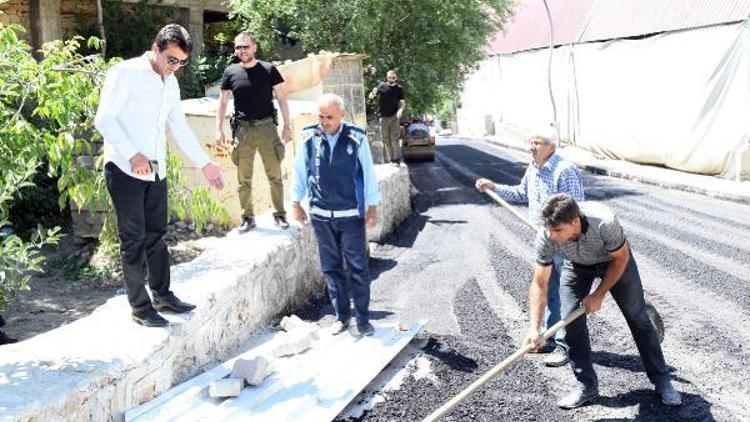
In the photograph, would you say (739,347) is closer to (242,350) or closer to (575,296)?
(575,296)

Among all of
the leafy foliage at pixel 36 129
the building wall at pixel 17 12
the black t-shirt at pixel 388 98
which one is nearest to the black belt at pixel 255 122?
the leafy foliage at pixel 36 129

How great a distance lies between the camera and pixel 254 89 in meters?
7.20

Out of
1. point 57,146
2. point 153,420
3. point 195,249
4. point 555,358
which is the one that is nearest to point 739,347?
point 555,358

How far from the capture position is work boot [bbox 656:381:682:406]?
16.2 feet

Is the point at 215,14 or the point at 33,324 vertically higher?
the point at 215,14

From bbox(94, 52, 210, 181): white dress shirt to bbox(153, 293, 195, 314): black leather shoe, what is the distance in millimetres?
740

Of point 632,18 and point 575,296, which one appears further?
point 632,18

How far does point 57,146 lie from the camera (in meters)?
4.71

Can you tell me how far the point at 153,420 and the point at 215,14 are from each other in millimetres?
19047

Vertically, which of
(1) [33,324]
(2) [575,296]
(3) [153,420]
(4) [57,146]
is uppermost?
(4) [57,146]

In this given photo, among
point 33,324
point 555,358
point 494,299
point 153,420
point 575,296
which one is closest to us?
point 153,420

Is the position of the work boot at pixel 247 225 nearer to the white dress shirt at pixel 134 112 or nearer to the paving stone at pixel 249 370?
the white dress shirt at pixel 134 112

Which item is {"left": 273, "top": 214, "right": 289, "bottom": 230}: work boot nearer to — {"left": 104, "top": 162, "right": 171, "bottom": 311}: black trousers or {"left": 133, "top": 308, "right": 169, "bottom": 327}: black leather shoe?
{"left": 104, "top": 162, "right": 171, "bottom": 311}: black trousers

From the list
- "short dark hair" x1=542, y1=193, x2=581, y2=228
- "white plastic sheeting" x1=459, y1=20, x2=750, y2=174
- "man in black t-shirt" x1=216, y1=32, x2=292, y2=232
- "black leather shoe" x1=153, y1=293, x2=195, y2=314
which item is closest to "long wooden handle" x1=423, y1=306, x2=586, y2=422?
"short dark hair" x1=542, y1=193, x2=581, y2=228
